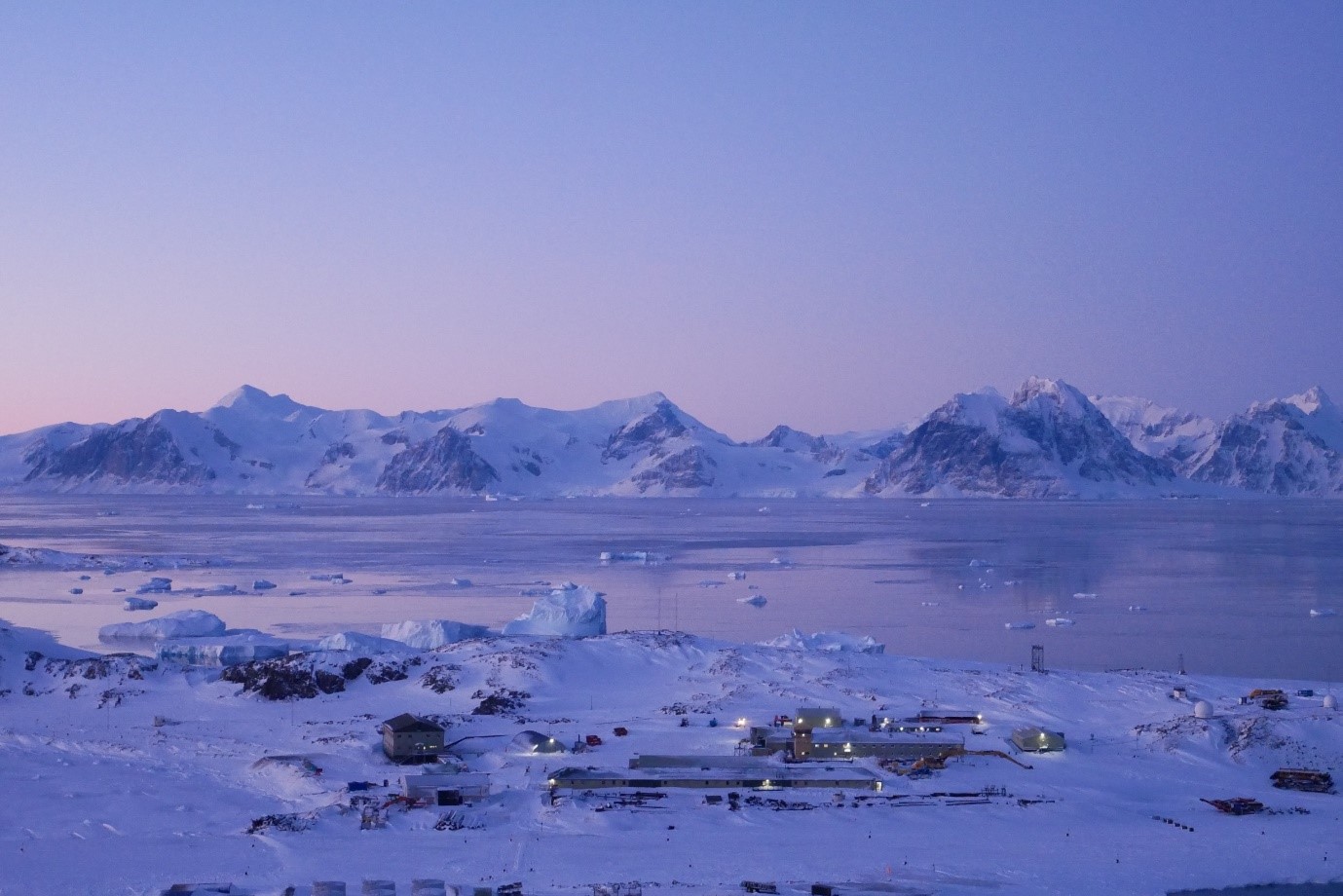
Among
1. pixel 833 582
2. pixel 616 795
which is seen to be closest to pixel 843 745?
pixel 616 795

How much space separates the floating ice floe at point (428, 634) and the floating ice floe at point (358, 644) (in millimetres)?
995

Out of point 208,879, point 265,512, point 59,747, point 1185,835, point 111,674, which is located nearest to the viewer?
point 208,879

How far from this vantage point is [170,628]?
129ft

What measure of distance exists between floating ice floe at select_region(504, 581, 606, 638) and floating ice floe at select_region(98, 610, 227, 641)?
9.58 metres

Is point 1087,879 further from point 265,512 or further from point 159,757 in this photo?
point 265,512

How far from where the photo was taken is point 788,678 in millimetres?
29469

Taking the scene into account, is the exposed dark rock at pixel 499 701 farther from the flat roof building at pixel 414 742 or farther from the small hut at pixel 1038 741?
the small hut at pixel 1038 741

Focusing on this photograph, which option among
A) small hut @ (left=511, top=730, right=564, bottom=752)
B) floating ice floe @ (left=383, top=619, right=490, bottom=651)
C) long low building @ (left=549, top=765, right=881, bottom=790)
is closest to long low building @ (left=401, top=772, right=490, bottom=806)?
long low building @ (left=549, top=765, right=881, bottom=790)

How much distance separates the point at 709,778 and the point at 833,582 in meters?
39.8

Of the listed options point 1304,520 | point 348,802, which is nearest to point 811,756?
point 348,802

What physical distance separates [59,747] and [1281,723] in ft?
78.3

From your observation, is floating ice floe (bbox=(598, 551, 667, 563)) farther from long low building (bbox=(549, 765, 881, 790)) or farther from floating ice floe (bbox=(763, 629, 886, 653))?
long low building (bbox=(549, 765, 881, 790))

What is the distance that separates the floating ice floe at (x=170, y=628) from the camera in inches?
1540

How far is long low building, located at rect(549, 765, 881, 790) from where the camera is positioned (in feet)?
66.9
